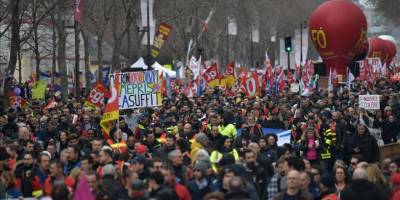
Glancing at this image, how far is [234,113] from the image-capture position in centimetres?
2498

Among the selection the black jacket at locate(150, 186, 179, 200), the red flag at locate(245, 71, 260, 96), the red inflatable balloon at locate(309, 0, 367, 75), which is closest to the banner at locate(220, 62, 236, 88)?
the red flag at locate(245, 71, 260, 96)

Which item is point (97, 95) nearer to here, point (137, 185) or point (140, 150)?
point (140, 150)

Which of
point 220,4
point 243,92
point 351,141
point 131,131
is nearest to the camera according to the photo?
point 351,141

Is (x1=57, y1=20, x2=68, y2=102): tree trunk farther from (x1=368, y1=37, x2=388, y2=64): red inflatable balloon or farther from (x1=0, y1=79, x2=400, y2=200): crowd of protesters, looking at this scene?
(x1=368, y1=37, x2=388, y2=64): red inflatable balloon

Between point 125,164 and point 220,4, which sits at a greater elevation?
point 220,4

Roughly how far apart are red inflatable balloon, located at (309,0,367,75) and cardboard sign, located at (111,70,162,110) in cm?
2500

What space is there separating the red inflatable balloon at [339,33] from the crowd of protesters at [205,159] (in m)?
22.3

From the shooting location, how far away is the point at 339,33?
4612 cm

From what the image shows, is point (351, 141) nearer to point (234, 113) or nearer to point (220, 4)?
point (234, 113)

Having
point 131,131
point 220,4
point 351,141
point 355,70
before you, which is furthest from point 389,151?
point 220,4

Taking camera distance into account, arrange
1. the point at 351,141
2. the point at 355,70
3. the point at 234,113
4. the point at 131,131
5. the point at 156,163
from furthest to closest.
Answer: the point at 355,70 → the point at 234,113 → the point at 131,131 → the point at 351,141 → the point at 156,163

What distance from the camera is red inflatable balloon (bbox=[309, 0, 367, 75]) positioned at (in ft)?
152

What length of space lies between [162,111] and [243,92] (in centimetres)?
730

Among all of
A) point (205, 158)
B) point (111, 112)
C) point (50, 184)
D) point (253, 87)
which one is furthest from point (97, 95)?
point (50, 184)
